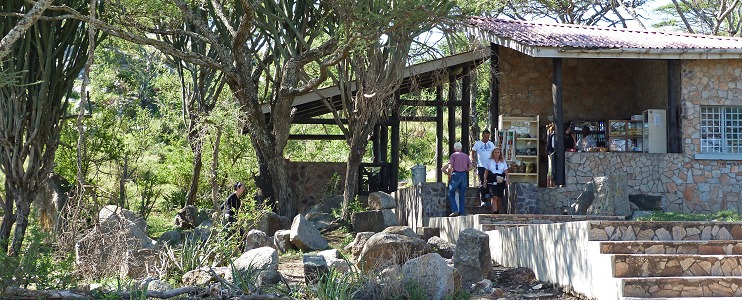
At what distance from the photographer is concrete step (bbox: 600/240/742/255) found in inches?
402

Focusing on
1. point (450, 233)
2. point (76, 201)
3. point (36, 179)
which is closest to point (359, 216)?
point (450, 233)

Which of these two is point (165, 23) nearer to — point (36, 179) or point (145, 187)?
point (145, 187)

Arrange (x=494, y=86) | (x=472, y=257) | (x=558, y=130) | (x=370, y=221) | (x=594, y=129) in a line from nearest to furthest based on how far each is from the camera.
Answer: (x=472, y=257) → (x=370, y=221) → (x=558, y=130) → (x=594, y=129) → (x=494, y=86)

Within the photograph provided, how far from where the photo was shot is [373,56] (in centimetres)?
1853

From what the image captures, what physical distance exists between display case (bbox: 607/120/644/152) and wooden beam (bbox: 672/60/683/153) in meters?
0.86

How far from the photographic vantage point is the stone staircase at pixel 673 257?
32.2ft

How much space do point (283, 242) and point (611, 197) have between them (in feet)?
17.9

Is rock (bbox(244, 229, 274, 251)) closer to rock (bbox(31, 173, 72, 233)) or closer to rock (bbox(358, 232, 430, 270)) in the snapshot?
rock (bbox(358, 232, 430, 270))

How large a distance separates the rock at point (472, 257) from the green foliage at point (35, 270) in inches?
176

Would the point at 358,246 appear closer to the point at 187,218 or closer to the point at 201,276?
the point at 201,276

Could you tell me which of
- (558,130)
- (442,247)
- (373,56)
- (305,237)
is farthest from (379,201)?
(442,247)

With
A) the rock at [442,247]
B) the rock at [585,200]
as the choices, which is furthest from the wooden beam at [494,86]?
the rock at [442,247]

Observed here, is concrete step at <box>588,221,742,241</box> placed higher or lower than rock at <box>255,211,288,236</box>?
higher

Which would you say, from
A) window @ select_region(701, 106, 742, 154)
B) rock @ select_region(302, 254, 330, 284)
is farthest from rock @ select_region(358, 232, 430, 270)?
window @ select_region(701, 106, 742, 154)
